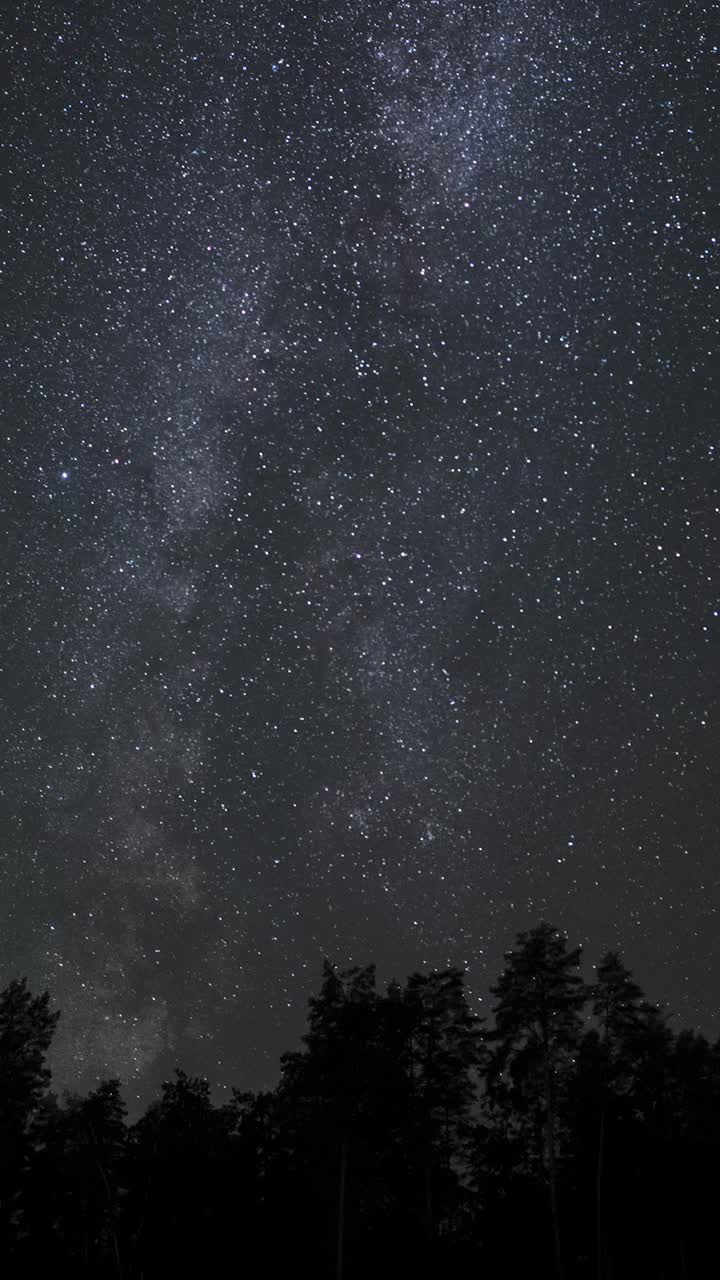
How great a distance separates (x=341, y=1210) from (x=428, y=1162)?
16.7ft

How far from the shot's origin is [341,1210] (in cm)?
3875

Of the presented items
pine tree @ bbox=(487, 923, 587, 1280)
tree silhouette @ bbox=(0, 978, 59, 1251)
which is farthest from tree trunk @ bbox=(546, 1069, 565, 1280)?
tree silhouette @ bbox=(0, 978, 59, 1251)

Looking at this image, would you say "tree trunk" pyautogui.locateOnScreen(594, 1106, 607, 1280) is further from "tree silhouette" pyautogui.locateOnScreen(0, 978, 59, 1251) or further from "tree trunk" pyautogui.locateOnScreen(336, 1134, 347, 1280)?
"tree silhouette" pyautogui.locateOnScreen(0, 978, 59, 1251)

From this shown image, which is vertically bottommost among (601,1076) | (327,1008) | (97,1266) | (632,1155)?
(97,1266)

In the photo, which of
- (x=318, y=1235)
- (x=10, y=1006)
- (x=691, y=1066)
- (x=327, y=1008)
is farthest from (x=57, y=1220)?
(x=691, y=1066)

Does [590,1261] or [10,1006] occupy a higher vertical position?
[10,1006]

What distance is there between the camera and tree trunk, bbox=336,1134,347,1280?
37.3 meters

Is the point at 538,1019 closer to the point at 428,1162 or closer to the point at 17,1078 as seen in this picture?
the point at 428,1162

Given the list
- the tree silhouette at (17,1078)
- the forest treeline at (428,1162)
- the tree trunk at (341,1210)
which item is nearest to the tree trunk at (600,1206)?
the forest treeline at (428,1162)

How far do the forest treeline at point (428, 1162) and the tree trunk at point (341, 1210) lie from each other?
0.07 metres

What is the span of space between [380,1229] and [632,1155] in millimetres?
10174

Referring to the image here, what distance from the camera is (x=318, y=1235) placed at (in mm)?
41875

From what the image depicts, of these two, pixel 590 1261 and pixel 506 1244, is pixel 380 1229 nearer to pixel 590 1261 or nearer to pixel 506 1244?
pixel 506 1244

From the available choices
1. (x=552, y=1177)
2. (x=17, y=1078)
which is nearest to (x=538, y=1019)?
(x=552, y=1177)
